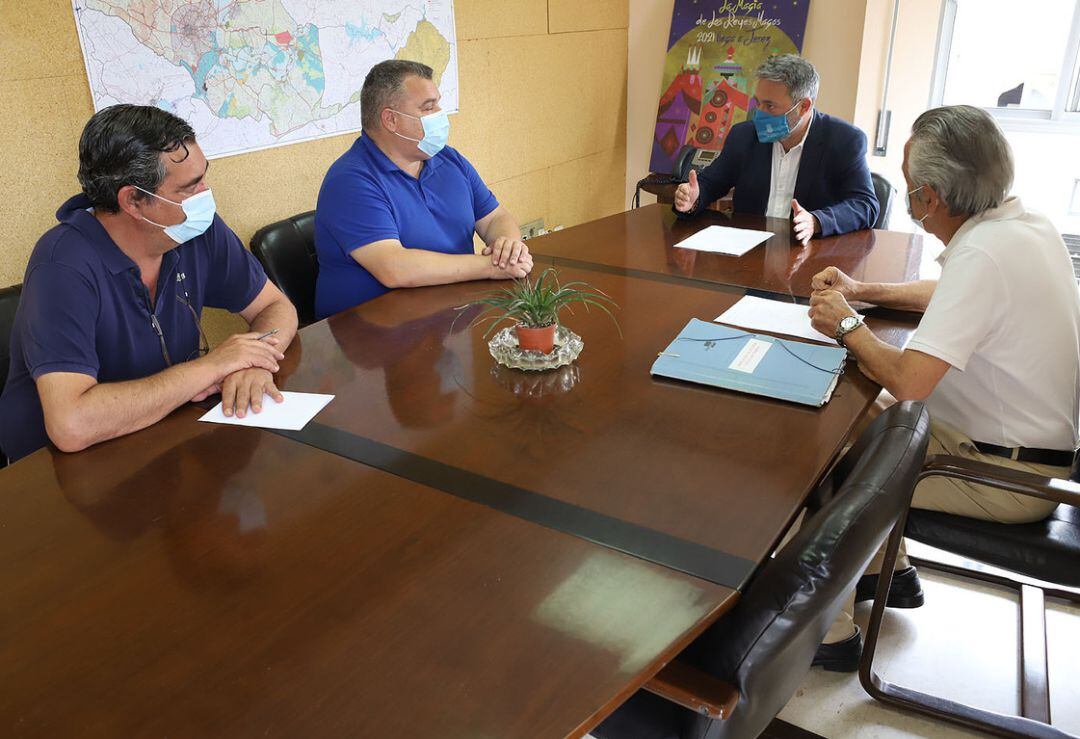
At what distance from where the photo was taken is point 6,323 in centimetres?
191

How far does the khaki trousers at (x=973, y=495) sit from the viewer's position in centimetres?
162

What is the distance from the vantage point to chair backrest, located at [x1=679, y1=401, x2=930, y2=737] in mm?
996

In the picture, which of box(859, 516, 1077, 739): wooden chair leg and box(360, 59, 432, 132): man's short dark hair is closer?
box(859, 516, 1077, 739): wooden chair leg

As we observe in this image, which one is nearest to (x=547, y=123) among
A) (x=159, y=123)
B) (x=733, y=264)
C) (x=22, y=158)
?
(x=733, y=264)

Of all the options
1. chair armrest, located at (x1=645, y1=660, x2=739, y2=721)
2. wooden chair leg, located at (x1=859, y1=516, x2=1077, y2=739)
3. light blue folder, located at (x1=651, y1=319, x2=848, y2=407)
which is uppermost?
light blue folder, located at (x1=651, y1=319, x2=848, y2=407)

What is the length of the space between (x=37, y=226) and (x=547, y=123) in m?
2.78

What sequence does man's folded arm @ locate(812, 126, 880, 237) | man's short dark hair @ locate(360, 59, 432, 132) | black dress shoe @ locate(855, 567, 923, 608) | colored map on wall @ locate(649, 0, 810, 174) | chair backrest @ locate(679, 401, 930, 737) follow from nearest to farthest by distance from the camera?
chair backrest @ locate(679, 401, 930, 737) → black dress shoe @ locate(855, 567, 923, 608) → man's short dark hair @ locate(360, 59, 432, 132) → man's folded arm @ locate(812, 126, 880, 237) → colored map on wall @ locate(649, 0, 810, 174)

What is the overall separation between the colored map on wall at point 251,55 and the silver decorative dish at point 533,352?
63.6 inches

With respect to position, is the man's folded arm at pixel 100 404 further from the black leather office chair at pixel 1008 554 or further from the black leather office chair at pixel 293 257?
the black leather office chair at pixel 1008 554

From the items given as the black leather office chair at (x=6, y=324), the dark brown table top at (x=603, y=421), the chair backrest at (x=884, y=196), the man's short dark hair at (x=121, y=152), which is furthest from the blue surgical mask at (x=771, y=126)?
the black leather office chair at (x=6, y=324)

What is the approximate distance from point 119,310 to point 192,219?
250 millimetres

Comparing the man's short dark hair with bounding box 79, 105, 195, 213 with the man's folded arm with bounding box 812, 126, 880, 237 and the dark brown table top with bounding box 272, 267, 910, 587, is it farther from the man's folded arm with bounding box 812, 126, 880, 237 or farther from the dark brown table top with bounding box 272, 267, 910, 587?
the man's folded arm with bounding box 812, 126, 880, 237

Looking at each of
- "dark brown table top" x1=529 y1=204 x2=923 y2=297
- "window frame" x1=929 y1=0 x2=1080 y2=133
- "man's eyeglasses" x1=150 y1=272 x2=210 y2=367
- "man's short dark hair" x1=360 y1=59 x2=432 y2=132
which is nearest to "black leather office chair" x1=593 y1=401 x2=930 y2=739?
"dark brown table top" x1=529 y1=204 x2=923 y2=297

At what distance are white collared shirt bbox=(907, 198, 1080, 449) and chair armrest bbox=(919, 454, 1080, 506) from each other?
21 centimetres
